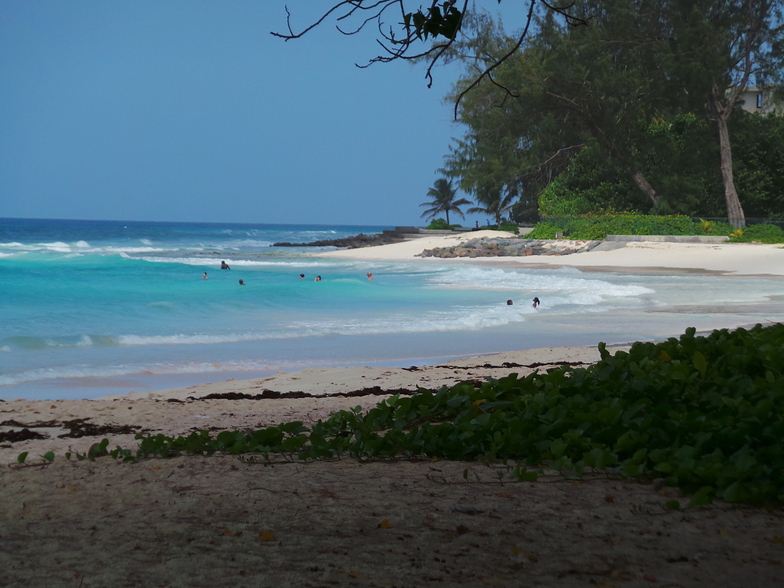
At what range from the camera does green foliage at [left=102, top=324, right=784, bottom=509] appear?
11.4ft

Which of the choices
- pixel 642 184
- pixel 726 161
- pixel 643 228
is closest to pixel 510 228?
pixel 642 184

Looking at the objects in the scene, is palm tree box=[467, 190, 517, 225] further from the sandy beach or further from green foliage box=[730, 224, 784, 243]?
the sandy beach

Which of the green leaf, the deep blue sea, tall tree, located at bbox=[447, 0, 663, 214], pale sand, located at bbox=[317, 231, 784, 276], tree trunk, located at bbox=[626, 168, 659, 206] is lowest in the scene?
the deep blue sea

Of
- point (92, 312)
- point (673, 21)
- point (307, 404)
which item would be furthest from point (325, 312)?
point (673, 21)

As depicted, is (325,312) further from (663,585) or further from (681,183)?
(681,183)

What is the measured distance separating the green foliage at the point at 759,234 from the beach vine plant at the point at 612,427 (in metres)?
32.0

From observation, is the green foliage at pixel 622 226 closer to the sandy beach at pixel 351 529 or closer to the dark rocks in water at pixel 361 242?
the dark rocks in water at pixel 361 242

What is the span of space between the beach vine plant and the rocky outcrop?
113 feet

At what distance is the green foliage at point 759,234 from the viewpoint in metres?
33.9

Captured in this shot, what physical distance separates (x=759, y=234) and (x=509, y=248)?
41.8 feet

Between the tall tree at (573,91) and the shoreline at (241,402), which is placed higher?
the tall tree at (573,91)

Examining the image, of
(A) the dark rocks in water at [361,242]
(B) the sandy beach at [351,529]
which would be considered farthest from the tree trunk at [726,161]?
(B) the sandy beach at [351,529]

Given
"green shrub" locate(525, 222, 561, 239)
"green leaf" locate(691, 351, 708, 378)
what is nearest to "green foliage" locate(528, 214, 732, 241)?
"green shrub" locate(525, 222, 561, 239)

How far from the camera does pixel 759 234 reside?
3441 cm
